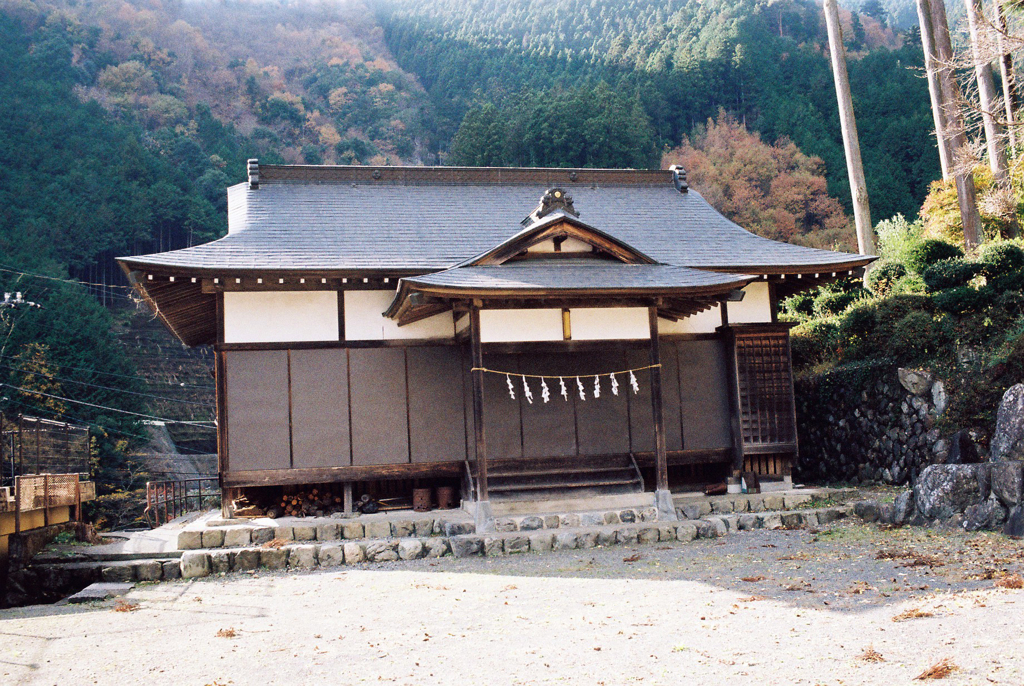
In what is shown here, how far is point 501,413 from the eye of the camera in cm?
1203

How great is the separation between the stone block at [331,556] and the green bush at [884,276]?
13231 millimetres

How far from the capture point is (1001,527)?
28.7ft

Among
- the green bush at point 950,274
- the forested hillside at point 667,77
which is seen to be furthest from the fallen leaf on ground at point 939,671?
the forested hillside at point 667,77

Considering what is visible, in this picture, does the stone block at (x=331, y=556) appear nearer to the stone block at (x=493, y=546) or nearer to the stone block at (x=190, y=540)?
the stone block at (x=190, y=540)

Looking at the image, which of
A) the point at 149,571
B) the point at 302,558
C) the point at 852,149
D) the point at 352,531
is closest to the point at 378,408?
the point at 352,531

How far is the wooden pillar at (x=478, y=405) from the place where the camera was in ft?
34.3

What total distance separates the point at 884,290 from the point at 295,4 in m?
72.7

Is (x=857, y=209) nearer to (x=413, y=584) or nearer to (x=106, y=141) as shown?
(x=413, y=584)

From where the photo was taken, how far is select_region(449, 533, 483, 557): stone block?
32.4 feet

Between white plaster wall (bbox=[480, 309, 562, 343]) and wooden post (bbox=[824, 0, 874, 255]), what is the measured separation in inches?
462


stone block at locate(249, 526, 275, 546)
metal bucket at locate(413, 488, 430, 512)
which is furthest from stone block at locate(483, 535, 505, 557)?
stone block at locate(249, 526, 275, 546)

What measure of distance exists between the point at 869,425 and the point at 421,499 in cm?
821

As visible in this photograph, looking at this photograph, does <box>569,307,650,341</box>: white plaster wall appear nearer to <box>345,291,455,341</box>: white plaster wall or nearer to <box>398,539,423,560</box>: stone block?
<box>345,291,455,341</box>: white plaster wall

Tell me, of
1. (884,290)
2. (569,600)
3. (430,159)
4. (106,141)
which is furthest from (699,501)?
(430,159)
